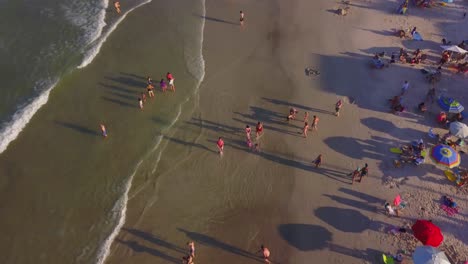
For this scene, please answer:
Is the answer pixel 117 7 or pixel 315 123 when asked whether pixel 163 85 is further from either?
pixel 117 7

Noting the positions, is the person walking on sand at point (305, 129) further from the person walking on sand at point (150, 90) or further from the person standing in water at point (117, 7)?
the person standing in water at point (117, 7)

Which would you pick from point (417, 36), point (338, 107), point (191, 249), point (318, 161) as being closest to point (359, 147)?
point (338, 107)

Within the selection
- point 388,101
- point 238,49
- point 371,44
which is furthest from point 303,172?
point 371,44

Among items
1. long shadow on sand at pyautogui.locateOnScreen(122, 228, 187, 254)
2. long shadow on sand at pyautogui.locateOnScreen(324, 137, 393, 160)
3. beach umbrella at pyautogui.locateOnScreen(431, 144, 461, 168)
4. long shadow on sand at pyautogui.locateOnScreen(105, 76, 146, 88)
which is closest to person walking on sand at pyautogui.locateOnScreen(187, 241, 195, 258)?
long shadow on sand at pyautogui.locateOnScreen(122, 228, 187, 254)

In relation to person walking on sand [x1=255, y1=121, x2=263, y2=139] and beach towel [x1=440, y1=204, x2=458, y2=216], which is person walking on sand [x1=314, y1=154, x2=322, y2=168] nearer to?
person walking on sand [x1=255, y1=121, x2=263, y2=139]

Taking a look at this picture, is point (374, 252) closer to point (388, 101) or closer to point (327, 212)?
point (327, 212)

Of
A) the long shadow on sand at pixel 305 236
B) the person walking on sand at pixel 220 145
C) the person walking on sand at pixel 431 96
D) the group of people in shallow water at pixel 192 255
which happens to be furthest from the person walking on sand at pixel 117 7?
the person walking on sand at pixel 431 96
